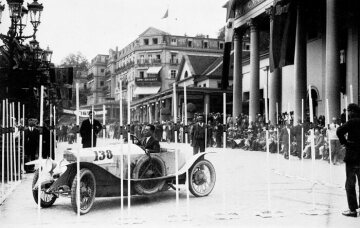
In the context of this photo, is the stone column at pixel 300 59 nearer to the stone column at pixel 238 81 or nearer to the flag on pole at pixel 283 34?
the flag on pole at pixel 283 34

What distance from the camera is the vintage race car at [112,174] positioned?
7.75m

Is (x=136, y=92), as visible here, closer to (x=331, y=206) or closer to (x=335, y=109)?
(x=335, y=109)

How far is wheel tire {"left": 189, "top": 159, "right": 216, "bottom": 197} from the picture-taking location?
30.6 feet

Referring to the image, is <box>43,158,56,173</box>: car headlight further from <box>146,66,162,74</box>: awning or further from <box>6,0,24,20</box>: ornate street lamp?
<box>146,66,162,74</box>: awning

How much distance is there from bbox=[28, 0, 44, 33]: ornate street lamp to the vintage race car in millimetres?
5915

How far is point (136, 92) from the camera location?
237 feet

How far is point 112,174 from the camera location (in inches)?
317

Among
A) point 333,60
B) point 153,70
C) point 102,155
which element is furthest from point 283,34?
point 153,70

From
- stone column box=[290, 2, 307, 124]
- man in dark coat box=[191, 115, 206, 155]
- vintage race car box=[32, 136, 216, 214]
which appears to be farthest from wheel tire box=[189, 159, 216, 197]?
stone column box=[290, 2, 307, 124]

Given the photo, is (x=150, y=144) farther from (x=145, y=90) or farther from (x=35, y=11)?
(x=145, y=90)

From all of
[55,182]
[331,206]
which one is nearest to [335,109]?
[331,206]

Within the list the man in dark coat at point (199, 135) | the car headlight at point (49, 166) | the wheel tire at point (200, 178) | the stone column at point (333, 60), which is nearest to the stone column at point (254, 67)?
the stone column at point (333, 60)

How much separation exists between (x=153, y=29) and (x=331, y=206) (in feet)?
174

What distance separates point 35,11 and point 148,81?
2347 inches
